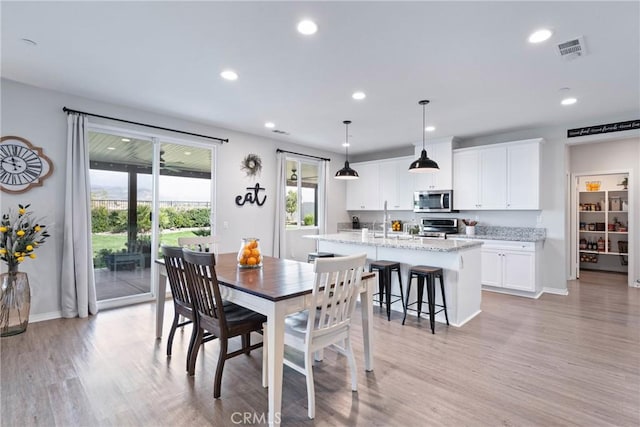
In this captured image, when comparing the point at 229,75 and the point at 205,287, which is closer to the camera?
the point at 205,287

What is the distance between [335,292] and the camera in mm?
2115

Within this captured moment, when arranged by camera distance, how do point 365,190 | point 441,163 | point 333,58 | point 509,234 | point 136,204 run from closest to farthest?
point 333,58, point 136,204, point 509,234, point 441,163, point 365,190

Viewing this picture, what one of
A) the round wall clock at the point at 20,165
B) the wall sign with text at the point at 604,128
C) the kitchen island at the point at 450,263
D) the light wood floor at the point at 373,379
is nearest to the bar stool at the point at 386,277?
the kitchen island at the point at 450,263

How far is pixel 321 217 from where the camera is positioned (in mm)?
7137

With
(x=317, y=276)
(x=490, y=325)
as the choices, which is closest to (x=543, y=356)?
(x=490, y=325)

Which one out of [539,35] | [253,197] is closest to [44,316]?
[253,197]

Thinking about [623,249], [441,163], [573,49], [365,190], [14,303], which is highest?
[573,49]

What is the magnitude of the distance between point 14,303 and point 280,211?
12.5ft

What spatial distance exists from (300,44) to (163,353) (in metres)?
2.95

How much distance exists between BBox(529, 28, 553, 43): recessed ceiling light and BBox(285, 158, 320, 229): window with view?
179 inches

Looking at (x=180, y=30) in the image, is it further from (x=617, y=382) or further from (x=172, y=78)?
(x=617, y=382)

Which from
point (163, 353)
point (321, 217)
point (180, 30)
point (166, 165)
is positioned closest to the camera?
point (180, 30)

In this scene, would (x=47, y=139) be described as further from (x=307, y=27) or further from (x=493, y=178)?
(x=493, y=178)

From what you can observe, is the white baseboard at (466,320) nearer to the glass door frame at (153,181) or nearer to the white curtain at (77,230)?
the glass door frame at (153,181)
